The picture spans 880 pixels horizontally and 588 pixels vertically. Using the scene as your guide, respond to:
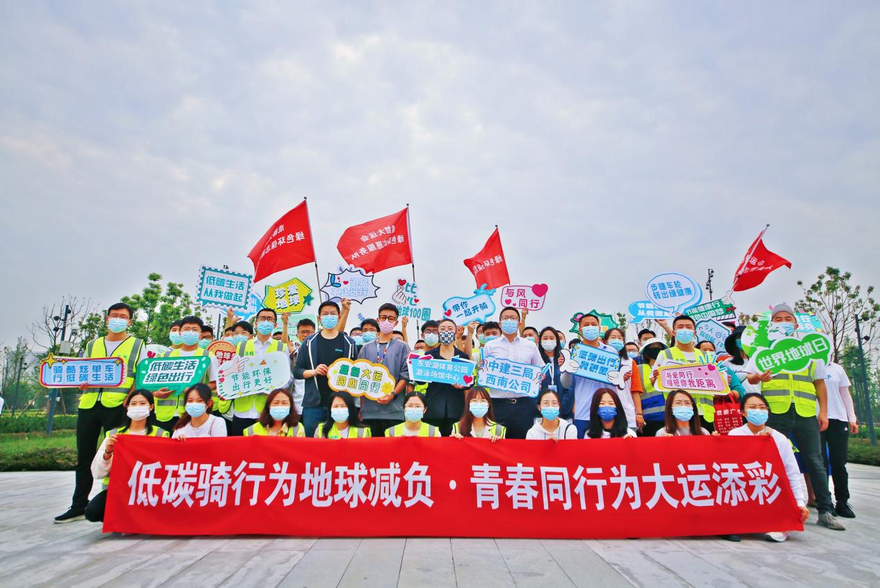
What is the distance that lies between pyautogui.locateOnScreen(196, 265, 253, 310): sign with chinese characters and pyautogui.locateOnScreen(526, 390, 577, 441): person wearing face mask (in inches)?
209

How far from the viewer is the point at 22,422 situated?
78.4 feet

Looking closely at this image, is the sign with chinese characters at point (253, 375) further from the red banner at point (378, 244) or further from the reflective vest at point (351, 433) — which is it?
the red banner at point (378, 244)

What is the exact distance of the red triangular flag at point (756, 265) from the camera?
10383mm

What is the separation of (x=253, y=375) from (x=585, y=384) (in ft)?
12.9

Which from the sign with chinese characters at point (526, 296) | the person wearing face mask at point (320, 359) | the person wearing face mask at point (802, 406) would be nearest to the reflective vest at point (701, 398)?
the person wearing face mask at point (802, 406)

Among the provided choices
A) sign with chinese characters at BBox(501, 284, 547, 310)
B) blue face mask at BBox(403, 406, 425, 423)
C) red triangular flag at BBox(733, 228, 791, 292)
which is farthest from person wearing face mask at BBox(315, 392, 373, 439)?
red triangular flag at BBox(733, 228, 791, 292)

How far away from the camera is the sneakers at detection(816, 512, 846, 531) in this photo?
4.97m

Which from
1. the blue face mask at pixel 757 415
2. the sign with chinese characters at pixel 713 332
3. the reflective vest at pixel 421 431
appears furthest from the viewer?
the sign with chinese characters at pixel 713 332

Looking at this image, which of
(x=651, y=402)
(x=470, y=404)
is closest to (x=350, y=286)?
(x=470, y=404)

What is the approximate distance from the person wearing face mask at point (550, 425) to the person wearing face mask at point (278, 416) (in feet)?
8.27

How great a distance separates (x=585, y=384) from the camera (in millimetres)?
6234

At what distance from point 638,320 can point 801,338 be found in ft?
9.12

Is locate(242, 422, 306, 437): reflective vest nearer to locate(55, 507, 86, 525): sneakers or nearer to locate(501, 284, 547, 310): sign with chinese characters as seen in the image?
locate(55, 507, 86, 525): sneakers

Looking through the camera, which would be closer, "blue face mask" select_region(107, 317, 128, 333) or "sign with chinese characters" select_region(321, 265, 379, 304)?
"blue face mask" select_region(107, 317, 128, 333)
